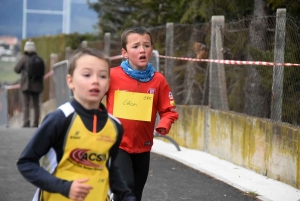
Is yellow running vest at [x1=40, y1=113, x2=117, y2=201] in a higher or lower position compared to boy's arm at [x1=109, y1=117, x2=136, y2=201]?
higher

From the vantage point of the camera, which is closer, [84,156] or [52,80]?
[84,156]

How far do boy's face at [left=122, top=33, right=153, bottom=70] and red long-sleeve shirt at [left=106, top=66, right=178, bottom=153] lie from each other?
127 millimetres

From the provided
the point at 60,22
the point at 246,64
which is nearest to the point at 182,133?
the point at 246,64

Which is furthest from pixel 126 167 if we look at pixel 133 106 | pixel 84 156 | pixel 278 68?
pixel 278 68

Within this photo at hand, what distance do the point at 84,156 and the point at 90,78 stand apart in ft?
1.34

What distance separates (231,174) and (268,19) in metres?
2.09

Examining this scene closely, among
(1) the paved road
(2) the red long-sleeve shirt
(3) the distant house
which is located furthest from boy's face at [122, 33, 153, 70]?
(3) the distant house

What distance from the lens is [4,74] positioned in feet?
134

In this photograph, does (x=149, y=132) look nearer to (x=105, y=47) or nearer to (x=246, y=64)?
(x=246, y=64)

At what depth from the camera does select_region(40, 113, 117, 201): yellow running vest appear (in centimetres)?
418

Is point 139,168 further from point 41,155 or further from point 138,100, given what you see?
point 41,155

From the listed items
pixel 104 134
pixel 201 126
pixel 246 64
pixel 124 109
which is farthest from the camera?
pixel 201 126

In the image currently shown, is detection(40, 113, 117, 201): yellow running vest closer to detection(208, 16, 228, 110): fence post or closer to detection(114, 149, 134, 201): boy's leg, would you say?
detection(114, 149, 134, 201): boy's leg

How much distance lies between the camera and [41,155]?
4148mm
